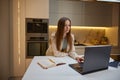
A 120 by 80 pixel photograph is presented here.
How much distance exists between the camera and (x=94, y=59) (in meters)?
1.60

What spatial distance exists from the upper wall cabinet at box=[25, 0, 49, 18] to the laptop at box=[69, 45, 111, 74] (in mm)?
1942

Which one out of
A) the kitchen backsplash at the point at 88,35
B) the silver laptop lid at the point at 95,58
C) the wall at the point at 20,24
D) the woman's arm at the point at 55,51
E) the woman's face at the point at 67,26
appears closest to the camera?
the silver laptop lid at the point at 95,58

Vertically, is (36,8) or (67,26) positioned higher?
(36,8)

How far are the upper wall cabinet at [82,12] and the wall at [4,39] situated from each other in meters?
1.01

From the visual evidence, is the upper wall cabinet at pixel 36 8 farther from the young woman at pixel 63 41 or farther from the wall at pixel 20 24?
the young woman at pixel 63 41

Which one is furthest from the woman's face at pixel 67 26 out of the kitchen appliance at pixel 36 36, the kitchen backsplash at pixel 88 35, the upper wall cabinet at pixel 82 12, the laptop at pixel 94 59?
the kitchen backsplash at pixel 88 35

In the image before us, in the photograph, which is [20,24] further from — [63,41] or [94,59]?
[94,59]

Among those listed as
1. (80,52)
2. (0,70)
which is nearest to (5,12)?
(0,70)

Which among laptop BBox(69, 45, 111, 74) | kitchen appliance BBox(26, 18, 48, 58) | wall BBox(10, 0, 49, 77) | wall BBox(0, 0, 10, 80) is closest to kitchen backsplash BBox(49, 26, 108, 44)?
kitchen appliance BBox(26, 18, 48, 58)

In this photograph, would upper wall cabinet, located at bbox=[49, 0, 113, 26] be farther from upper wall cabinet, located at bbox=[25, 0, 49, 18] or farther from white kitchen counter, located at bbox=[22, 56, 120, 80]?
white kitchen counter, located at bbox=[22, 56, 120, 80]

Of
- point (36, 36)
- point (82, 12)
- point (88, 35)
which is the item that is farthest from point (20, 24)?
point (88, 35)

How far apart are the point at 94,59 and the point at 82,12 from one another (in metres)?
2.62

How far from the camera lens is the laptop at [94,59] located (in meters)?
1.53

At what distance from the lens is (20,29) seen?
134 inches
